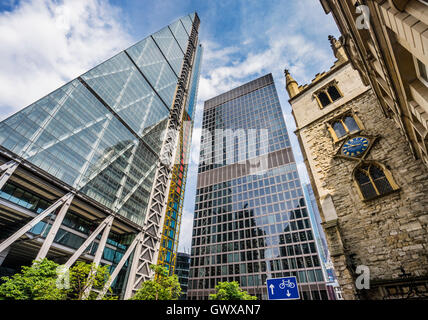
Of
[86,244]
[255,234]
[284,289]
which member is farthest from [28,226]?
[255,234]

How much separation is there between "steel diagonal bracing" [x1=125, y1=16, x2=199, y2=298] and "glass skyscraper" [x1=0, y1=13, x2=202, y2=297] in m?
0.22

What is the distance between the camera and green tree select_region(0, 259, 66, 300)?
17094mm

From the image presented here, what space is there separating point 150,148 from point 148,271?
2724cm

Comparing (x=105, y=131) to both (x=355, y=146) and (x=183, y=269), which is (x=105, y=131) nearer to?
(x=355, y=146)

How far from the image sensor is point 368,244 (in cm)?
1036

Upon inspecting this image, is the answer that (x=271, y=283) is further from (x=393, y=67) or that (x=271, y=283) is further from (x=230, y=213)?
(x=230, y=213)

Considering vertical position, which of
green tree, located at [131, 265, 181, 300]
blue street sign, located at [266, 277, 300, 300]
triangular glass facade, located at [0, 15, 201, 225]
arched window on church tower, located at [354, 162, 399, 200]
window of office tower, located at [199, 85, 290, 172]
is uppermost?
window of office tower, located at [199, 85, 290, 172]

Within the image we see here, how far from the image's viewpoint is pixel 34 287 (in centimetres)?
1759

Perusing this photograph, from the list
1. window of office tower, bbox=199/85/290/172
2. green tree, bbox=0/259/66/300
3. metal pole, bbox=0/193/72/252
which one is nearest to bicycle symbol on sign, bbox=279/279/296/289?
green tree, bbox=0/259/66/300

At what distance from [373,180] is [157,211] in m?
44.1

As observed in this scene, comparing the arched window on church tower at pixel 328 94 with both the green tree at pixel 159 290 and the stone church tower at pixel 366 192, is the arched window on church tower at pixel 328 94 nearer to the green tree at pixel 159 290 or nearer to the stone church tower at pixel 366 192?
the stone church tower at pixel 366 192

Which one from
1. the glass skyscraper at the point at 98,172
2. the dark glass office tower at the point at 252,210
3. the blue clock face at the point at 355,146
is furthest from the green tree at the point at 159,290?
the dark glass office tower at the point at 252,210

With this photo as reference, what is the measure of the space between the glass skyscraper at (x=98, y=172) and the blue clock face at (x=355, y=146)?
32342mm

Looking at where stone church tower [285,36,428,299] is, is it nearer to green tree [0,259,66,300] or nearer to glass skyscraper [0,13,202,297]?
green tree [0,259,66,300]
